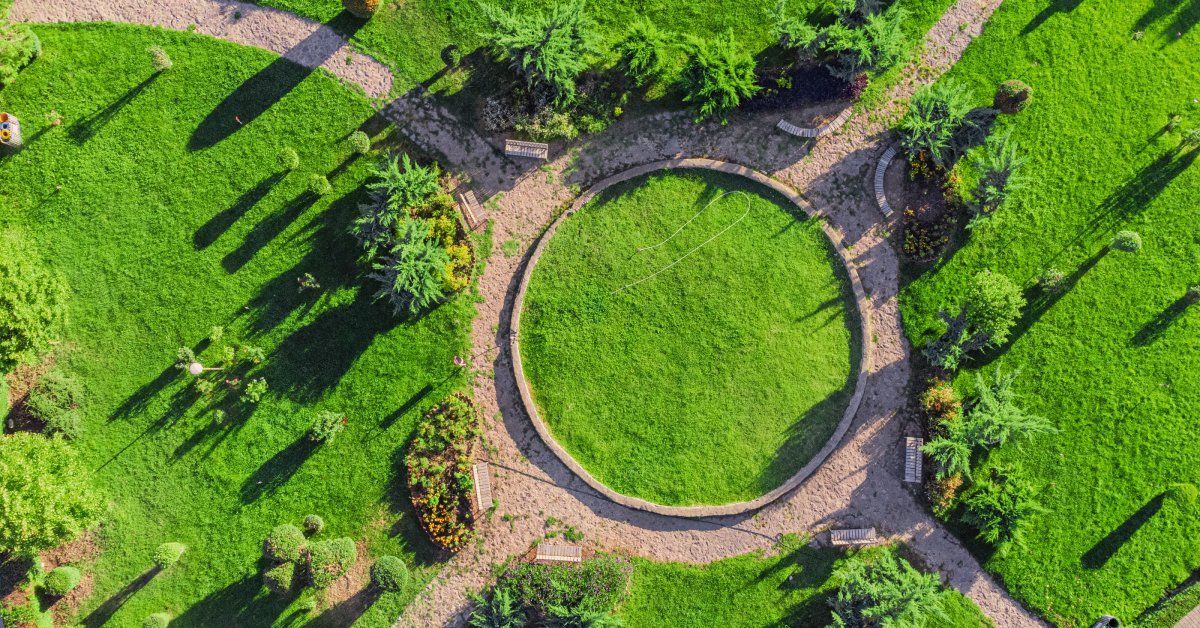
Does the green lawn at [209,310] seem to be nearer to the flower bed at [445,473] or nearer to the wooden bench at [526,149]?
the flower bed at [445,473]

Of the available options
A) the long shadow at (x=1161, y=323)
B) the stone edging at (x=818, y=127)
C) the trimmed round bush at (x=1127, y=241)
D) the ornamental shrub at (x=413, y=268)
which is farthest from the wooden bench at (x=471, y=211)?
the long shadow at (x=1161, y=323)

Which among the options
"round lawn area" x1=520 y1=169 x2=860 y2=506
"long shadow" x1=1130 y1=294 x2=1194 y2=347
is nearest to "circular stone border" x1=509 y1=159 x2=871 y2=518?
"round lawn area" x1=520 y1=169 x2=860 y2=506

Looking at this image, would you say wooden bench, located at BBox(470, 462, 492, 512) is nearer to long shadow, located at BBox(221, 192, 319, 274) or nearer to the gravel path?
the gravel path

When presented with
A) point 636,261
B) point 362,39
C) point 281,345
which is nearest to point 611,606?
point 636,261

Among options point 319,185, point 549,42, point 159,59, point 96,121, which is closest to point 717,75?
point 549,42

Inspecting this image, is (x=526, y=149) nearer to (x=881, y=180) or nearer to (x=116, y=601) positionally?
(x=881, y=180)

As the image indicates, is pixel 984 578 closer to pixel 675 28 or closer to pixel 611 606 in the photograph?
pixel 611 606
